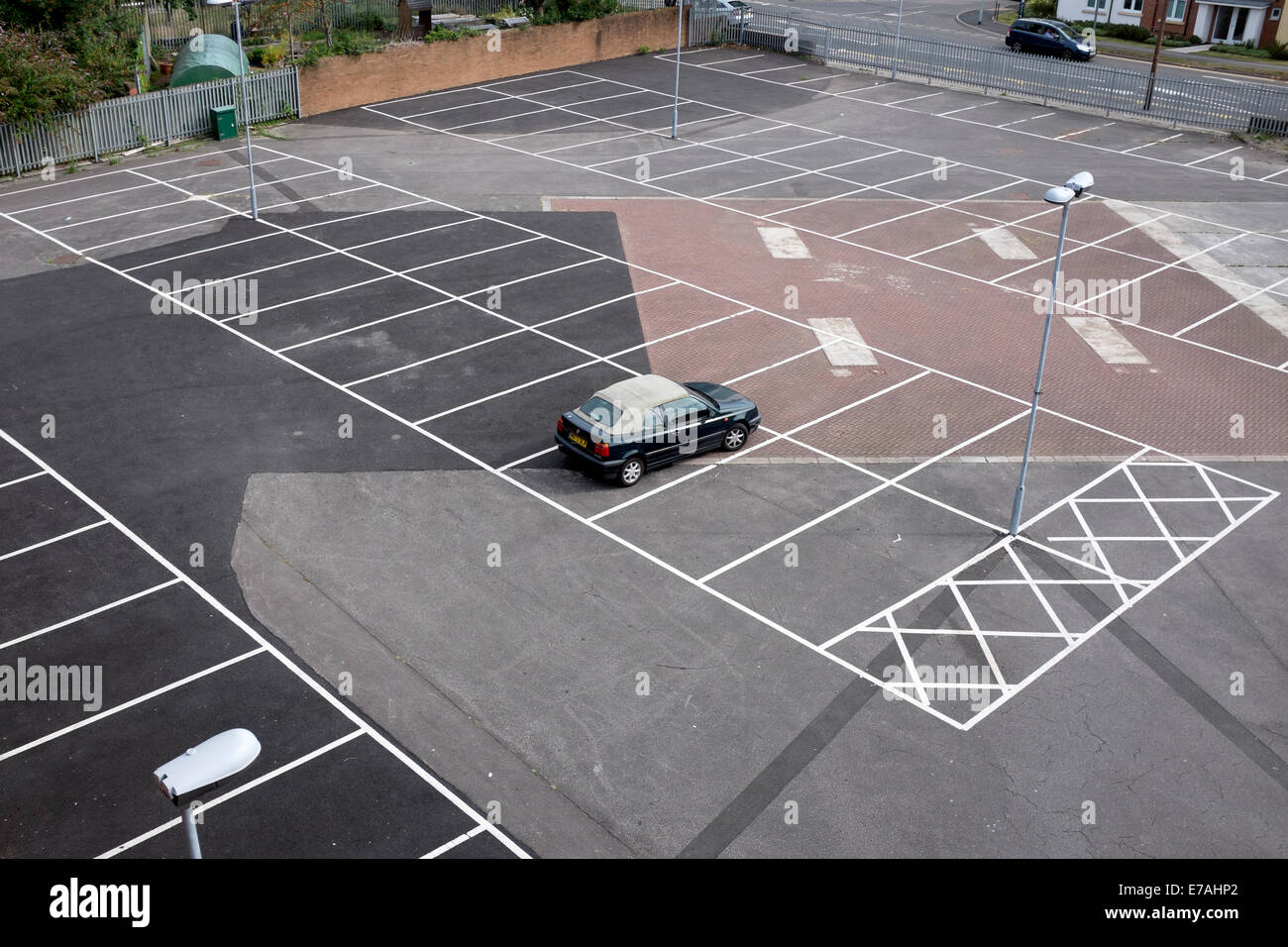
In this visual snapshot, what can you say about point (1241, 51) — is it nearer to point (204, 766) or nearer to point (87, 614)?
point (87, 614)

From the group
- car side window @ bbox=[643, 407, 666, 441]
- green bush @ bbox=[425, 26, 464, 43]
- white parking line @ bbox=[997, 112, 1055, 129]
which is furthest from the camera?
green bush @ bbox=[425, 26, 464, 43]

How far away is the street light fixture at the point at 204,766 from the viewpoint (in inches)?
348

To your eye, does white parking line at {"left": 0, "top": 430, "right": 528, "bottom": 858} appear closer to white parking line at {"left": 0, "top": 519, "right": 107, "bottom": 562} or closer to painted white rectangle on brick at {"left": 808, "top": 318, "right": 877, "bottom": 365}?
white parking line at {"left": 0, "top": 519, "right": 107, "bottom": 562}

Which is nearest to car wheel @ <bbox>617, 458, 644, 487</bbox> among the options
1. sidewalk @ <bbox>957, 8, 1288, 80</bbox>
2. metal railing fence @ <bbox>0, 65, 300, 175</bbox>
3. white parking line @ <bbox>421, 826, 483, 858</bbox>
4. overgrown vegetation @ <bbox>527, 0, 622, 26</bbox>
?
white parking line @ <bbox>421, 826, 483, 858</bbox>

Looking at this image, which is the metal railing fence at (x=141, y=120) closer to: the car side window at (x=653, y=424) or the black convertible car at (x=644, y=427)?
the black convertible car at (x=644, y=427)

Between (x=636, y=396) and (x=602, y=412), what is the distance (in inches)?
28.7

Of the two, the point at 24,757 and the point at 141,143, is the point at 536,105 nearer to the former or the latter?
the point at 141,143

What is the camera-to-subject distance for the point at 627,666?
1631 cm

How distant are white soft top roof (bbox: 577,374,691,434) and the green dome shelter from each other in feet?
86.8

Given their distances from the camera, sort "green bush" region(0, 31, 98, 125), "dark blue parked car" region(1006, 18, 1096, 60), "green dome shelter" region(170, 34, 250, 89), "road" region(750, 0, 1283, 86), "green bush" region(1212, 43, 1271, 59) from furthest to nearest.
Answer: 1. "green bush" region(1212, 43, 1271, 59)
2. "dark blue parked car" region(1006, 18, 1096, 60)
3. "road" region(750, 0, 1283, 86)
4. "green dome shelter" region(170, 34, 250, 89)
5. "green bush" region(0, 31, 98, 125)

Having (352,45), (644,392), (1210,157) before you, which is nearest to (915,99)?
(1210,157)

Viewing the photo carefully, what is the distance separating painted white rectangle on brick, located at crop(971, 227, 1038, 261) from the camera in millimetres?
32250

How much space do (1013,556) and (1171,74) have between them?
4627cm

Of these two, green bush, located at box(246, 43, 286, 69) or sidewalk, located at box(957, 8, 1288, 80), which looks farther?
sidewalk, located at box(957, 8, 1288, 80)
